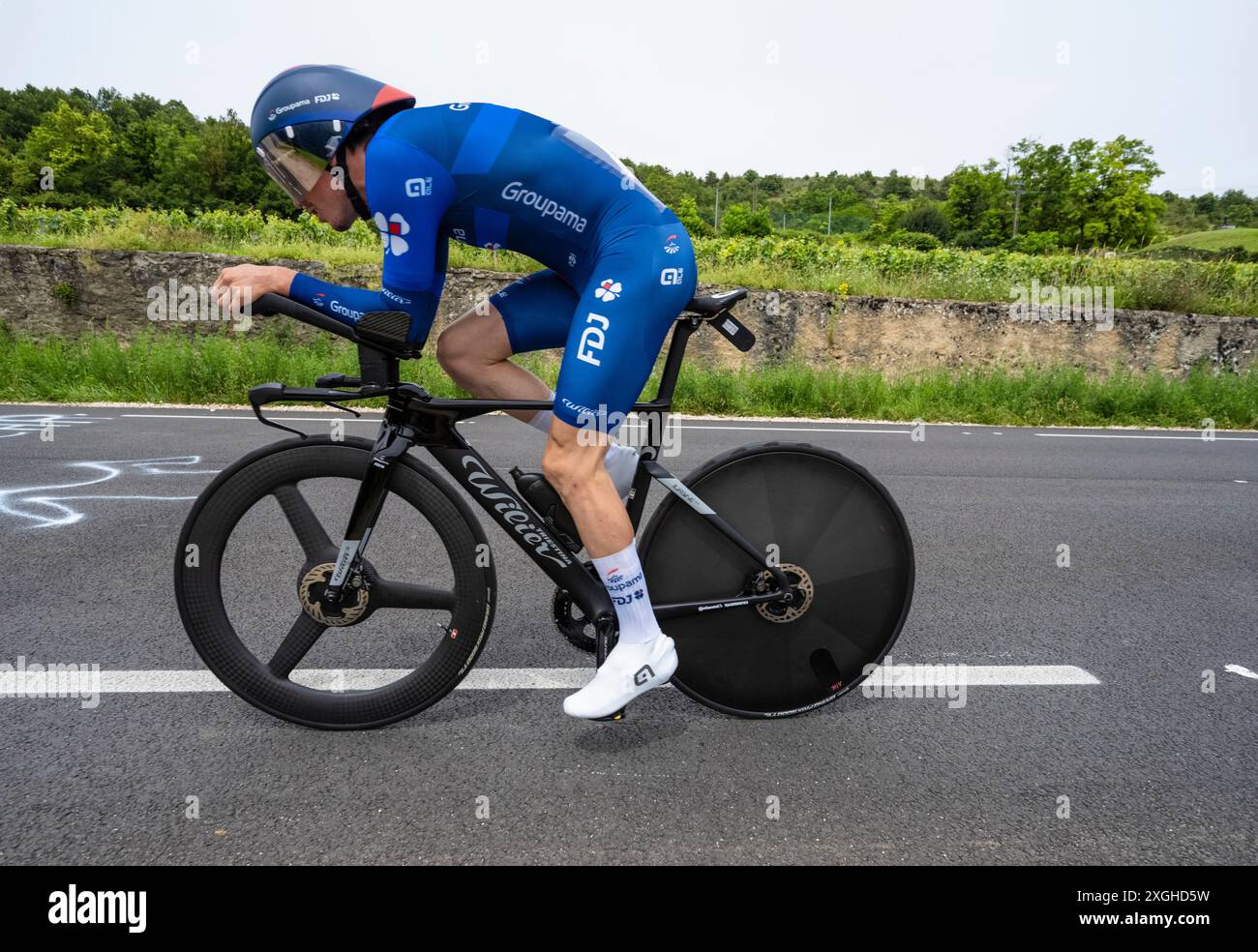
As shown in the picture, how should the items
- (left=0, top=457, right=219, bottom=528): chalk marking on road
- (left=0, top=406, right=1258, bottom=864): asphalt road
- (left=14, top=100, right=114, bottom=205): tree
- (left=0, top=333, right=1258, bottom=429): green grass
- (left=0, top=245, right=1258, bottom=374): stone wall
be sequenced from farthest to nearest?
(left=14, top=100, right=114, bottom=205): tree
(left=0, top=245, right=1258, bottom=374): stone wall
(left=0, top=333, right=1258, bottom=429): green grass
(left=0, top=457, right=219, bottom=528): chalk marking on road
(left=0, top=406, right=1258, bottom=864): asphalt road

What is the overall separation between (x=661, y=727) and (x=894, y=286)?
13974 mm

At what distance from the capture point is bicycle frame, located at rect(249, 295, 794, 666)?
218 cm

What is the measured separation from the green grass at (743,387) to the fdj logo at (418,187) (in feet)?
25.9

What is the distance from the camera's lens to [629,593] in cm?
228

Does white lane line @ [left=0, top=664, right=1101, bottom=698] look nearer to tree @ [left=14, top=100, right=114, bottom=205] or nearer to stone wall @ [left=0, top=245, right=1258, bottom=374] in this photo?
stone wall @ [left=0, top=245, right=1258, bottom=374]

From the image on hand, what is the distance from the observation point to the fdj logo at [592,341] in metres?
2.12

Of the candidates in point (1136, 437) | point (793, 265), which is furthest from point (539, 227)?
point (793, 265)

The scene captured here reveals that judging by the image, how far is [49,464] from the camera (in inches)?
233

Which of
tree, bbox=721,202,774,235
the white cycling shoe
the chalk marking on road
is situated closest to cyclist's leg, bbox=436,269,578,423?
the white cycling shoe

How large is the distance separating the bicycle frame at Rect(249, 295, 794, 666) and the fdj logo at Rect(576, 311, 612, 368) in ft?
0.75

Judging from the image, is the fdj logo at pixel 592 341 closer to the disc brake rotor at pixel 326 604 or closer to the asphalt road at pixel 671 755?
the disc brake rotor at pixel 326 604

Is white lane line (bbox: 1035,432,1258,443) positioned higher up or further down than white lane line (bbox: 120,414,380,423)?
further down

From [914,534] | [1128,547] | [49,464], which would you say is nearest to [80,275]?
[49,464]
